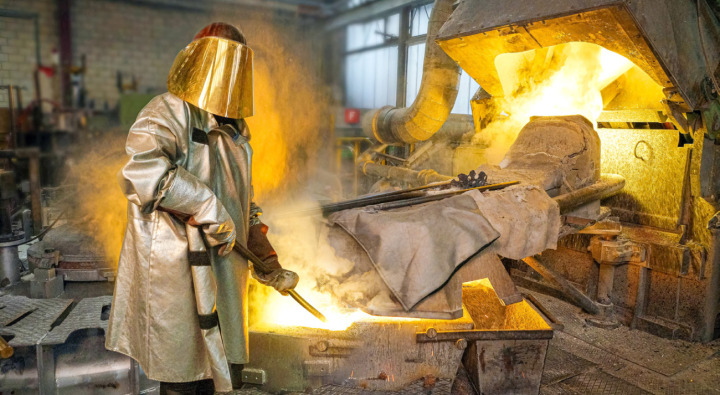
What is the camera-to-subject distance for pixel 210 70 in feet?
6.91

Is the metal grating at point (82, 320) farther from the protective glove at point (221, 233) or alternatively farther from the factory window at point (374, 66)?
the factory window at point (374, 66)

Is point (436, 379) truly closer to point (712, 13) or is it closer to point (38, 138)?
point (38, 138)

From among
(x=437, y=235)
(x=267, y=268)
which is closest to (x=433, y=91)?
(x=437, y=235)

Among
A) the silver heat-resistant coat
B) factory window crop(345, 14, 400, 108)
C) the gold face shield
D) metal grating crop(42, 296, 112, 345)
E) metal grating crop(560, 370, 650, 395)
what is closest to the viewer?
the silver heat-resistant coat

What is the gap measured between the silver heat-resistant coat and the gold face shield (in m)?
0.08

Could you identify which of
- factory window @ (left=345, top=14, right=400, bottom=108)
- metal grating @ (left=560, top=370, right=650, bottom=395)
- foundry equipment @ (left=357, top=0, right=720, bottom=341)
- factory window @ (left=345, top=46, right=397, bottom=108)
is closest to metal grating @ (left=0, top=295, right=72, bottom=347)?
foundry equipment @ (left=357, top=0, right=720, bottom=341)

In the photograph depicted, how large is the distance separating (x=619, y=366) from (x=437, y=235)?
6.90ft

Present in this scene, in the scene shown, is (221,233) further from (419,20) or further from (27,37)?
(419,20)

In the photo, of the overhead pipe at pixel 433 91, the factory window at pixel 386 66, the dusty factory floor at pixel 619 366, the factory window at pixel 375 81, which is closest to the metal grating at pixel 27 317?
the dusty factory floor at pixel 619 366

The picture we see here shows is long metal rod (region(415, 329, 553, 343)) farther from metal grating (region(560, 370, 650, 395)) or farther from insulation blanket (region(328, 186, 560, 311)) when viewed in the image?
metal grating (region(560, 370, 650, 395))

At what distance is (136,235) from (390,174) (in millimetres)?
4838

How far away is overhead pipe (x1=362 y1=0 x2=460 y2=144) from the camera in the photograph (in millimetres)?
5262

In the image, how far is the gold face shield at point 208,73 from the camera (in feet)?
6.89

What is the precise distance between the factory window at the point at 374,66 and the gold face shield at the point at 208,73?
25.4 ft
